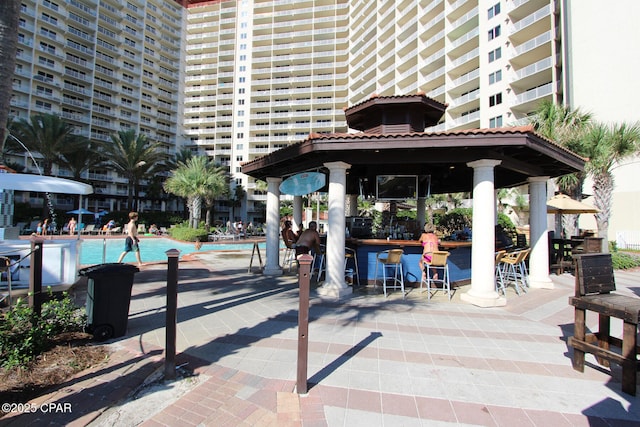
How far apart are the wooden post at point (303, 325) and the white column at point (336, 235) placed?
357cm

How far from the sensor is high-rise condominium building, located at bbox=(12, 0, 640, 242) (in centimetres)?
2645

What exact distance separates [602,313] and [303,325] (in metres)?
3.32

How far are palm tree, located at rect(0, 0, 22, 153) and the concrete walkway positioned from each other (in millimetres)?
3175

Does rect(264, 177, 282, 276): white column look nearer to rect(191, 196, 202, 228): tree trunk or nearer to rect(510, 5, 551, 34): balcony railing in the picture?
rect(191, 196, 202, 228): tree trunk

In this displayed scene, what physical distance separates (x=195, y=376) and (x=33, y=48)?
6030 centimetres

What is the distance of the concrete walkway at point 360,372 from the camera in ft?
8.71

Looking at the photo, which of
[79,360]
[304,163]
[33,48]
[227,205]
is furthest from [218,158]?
[79,360]

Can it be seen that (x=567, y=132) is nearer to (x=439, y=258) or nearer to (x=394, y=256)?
(x=439, y=258)

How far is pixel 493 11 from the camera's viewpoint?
3266cm

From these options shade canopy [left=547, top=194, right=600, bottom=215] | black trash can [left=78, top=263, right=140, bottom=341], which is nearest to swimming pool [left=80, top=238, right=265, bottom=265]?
black trash can [left=78, top=263, right=140, bottom=341]

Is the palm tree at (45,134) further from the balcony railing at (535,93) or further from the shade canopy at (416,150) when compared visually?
the balcony railing at (535,93)

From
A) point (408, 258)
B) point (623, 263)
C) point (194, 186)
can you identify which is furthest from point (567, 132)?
point (194, 186)

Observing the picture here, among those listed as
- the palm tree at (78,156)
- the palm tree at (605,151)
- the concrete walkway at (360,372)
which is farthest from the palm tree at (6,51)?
the palm tree at (78,156)

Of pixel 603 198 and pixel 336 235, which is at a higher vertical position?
pixel 603 198
